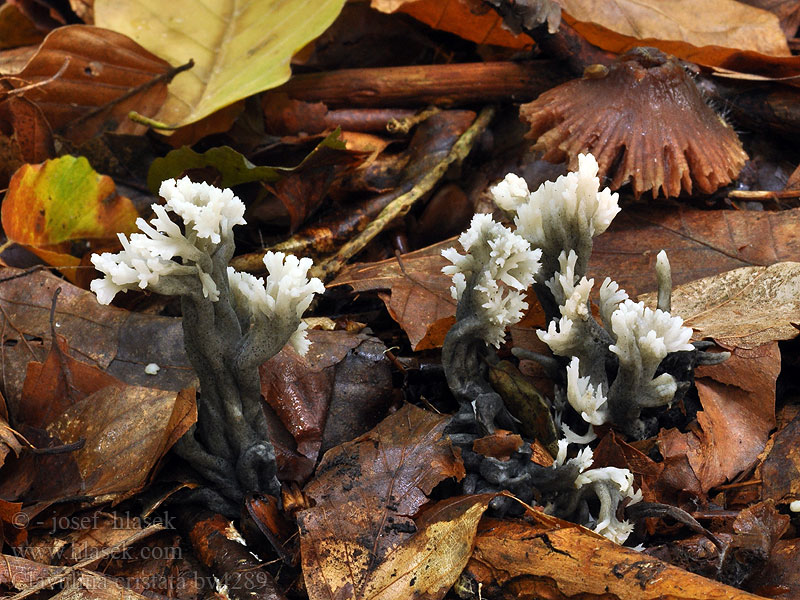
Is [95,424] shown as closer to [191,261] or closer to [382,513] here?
[191,261]

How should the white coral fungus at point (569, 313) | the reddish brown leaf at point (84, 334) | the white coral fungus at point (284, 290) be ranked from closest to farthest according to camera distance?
the white coral fungus at point (284, 290) < the white coral fungus at point (569, 313) < the reddish brown leaf at point (84, 334)

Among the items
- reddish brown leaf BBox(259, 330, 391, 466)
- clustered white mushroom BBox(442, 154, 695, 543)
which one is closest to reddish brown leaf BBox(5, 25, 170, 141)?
reddish brown leaf BBox(259, 330, 391, 466)

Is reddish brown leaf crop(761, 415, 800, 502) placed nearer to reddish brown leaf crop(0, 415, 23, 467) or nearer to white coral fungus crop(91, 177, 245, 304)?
white coral fungus crop(91, 177, 245, 304)

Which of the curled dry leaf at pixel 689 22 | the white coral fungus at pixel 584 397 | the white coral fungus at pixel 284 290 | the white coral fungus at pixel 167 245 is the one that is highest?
the curled dry leaf at pixel 689 22

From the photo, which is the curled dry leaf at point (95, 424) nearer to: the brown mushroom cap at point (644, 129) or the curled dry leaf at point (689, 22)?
the brown mushroom cap at point (644, 129)

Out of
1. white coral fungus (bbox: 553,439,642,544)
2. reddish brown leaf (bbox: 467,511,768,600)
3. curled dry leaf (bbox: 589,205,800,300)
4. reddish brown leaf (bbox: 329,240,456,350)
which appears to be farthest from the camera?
curled dry leaf (bbox: 589,205,800,300)

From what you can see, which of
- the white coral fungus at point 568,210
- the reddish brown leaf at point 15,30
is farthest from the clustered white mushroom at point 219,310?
the reddish brown leaf at point 15,30
